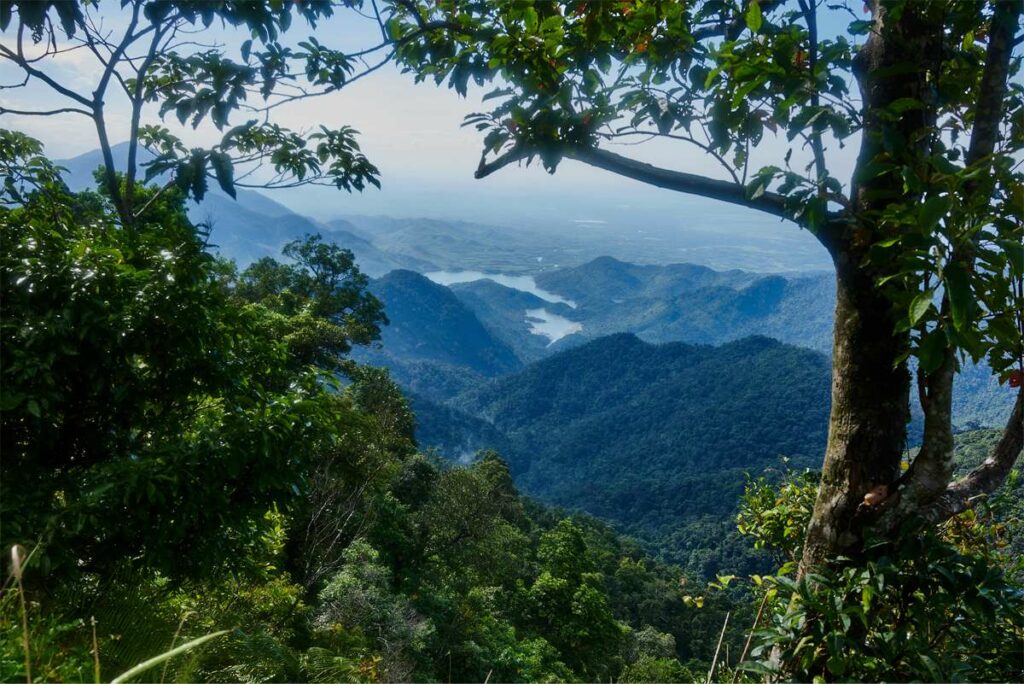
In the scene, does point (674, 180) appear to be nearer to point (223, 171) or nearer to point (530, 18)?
point (530, 18)

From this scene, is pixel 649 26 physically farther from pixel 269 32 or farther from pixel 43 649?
pixel 43 649

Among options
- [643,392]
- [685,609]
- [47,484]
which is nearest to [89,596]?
[47,484]

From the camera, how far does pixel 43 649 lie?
1752 mm

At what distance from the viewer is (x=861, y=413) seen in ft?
5.66

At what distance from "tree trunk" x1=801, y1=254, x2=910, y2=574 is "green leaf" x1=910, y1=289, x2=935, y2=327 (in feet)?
1.73

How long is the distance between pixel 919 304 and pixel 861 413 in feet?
2.18

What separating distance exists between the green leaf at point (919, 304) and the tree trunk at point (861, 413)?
20.7 inches

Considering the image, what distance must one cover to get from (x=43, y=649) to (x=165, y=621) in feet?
3.04

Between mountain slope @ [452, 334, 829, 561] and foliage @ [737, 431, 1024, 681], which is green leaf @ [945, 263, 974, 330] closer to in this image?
foliage @ [737, 431, 1024, 681]

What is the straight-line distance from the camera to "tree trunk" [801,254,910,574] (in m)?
1.70

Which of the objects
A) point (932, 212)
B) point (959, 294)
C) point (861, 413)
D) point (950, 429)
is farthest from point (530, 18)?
point (950, 429)

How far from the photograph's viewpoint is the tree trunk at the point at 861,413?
1.70 metres

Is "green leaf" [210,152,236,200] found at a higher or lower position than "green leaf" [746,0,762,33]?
lower

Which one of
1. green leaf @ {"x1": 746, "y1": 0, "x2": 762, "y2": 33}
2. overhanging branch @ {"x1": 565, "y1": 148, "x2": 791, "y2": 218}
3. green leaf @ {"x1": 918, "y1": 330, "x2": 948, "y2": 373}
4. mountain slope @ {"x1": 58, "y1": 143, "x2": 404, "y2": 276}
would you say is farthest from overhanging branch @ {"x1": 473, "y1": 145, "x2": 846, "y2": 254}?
mountain slope @ {"x1": 58, "y1": 143, "x2": 404, "y2": 276}
